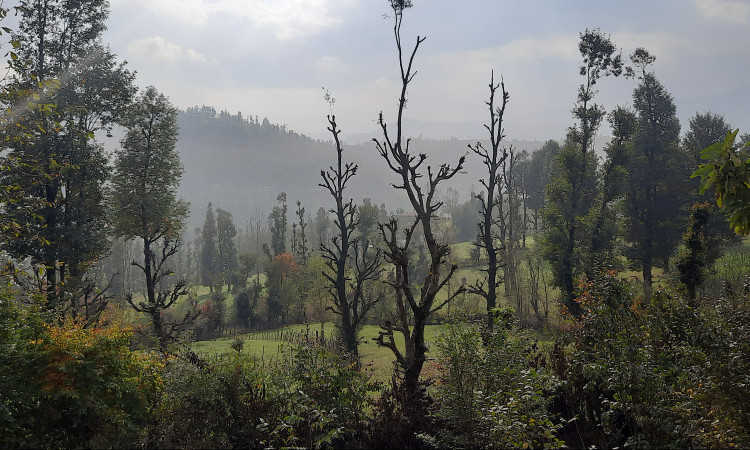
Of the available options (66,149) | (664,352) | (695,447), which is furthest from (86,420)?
(66,149)

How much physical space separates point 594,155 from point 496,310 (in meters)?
22.3

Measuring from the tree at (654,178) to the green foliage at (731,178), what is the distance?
3033cm

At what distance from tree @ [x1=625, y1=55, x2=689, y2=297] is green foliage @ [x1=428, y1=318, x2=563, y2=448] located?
1104 inches

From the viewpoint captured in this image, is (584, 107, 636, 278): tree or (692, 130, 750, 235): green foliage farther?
(584, 107, 636, 278): tree

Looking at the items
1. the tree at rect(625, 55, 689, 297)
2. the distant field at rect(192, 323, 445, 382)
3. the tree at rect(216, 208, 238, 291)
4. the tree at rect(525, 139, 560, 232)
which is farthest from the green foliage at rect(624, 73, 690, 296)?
the tree at rect(216, 208, 238, 291)

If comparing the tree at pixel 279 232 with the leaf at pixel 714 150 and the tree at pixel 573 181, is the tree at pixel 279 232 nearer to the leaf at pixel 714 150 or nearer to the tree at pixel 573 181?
the tree at pixel 573 181

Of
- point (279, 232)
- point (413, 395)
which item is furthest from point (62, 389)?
point (279, 232)

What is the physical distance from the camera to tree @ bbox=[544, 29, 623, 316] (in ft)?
78.8

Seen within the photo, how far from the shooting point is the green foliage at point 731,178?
148 inches

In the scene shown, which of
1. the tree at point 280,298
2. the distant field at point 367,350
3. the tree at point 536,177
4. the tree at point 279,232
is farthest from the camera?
the tree at point 536,177

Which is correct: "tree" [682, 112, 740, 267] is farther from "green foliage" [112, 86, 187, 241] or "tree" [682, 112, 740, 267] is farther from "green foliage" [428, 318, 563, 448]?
"green foliage" [112, 86, 187, 241]

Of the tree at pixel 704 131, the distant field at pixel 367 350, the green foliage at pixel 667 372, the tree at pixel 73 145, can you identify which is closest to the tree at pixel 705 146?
the tree at pixel 704 131

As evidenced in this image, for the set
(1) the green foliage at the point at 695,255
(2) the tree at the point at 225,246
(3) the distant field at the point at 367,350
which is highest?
(2) the tree at the point at 225,246

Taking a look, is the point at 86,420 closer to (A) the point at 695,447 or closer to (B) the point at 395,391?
(B) the point at 395,391
